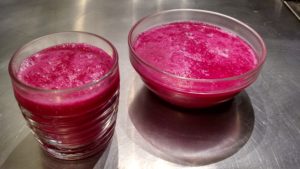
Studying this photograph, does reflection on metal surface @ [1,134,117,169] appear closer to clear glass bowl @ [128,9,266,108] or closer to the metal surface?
the metal surface

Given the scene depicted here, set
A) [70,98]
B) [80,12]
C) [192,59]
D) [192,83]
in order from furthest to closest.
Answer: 1. [80,12]
2. [192,59]
3. [192,83]
4. [70,98]

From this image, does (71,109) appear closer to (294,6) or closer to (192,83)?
(192,83)

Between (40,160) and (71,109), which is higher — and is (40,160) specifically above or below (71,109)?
below

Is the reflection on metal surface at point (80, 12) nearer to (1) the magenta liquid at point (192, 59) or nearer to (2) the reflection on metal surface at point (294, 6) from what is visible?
(1) the magenta liquid at point (192, 59)

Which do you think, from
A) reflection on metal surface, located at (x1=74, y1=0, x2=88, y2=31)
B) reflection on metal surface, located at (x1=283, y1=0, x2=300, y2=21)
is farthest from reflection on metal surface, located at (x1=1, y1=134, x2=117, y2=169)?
reflection on metal surface, located at (x1=283, y1=0, x2=300, y2=21)

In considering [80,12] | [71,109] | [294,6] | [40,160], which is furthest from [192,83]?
[294,6]

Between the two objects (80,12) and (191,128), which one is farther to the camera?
(80,12)
